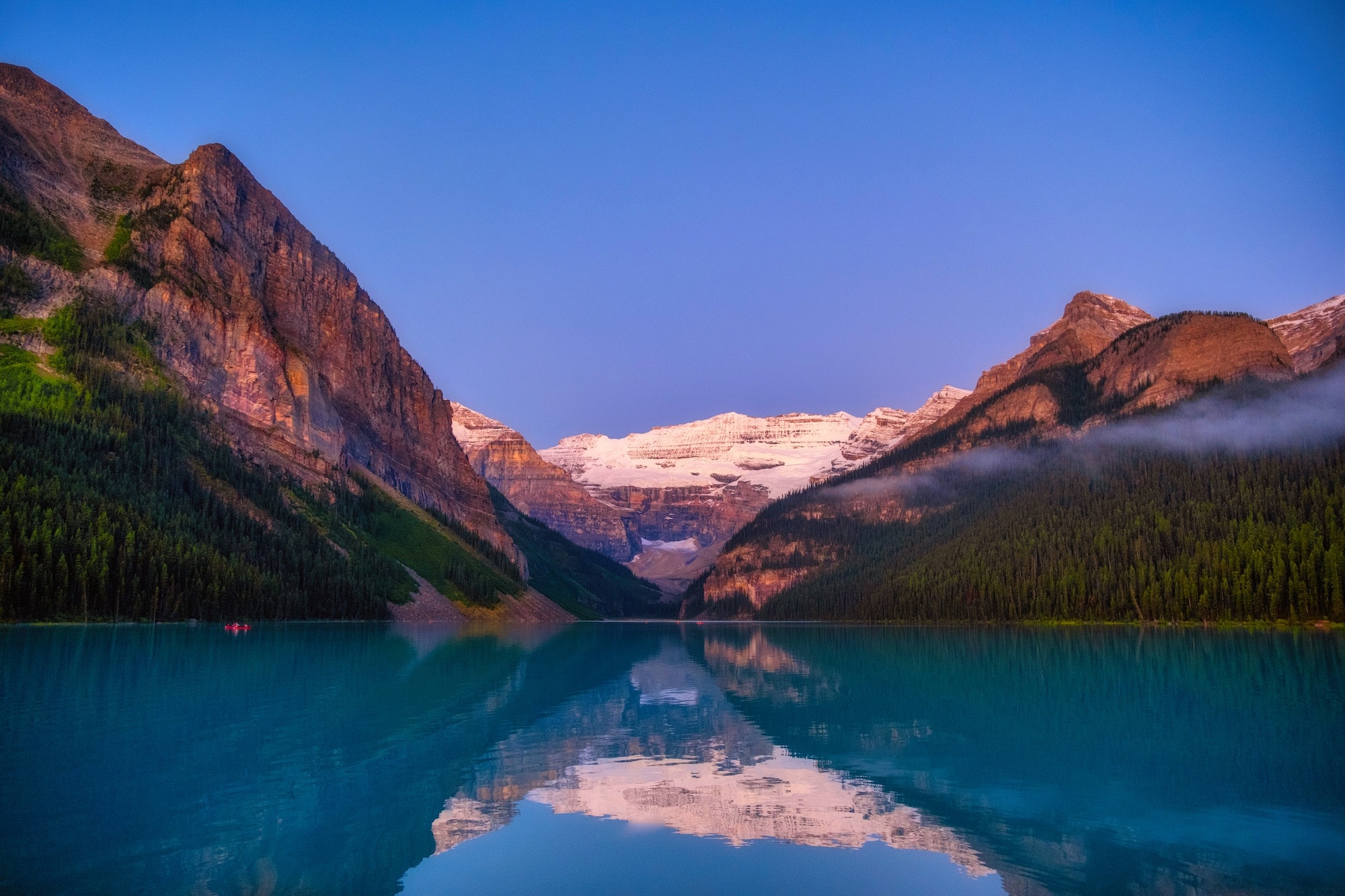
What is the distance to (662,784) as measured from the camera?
69.4ft

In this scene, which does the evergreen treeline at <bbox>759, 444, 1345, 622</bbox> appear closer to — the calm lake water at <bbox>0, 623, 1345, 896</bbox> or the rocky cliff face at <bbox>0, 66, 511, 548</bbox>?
the calm lake water at <bbox>0, 623, 1345, 896</bbox>

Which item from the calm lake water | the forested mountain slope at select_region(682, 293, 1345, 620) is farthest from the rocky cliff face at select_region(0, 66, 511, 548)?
the calm lake water

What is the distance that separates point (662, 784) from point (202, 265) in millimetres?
176656

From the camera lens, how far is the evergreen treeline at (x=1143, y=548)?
101 m

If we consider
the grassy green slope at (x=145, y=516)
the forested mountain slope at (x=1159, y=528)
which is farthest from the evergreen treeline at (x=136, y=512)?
the forested mountain slope at (x=1159, y=528)

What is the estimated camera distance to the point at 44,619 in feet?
261

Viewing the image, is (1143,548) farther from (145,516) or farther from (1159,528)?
(145,516)

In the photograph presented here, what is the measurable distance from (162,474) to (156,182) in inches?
3591

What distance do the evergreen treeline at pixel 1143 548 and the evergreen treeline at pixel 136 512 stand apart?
94948mm

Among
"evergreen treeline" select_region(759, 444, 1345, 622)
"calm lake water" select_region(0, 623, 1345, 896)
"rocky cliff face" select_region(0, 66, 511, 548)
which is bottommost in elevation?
"calm lake water" select_region(0, 623, 1345, 896)

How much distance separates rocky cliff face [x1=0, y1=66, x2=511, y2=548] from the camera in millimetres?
154125

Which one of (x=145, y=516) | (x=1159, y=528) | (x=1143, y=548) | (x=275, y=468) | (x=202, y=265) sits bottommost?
(x=1143, y=548)

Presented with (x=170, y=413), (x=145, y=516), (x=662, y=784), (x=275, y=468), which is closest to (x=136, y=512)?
(x=145, y=516)

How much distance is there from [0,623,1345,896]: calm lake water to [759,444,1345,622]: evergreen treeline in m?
67.5
